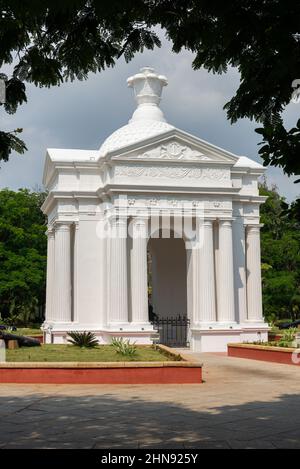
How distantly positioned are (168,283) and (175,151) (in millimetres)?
8903

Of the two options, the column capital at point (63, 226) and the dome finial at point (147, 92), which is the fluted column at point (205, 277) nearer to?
the column capital at point (63, 226)

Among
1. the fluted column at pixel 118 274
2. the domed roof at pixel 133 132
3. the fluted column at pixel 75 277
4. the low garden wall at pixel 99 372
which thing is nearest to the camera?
the low garden wall at pixel 99 372

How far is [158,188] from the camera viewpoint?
27.5 m

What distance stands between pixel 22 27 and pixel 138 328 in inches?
857

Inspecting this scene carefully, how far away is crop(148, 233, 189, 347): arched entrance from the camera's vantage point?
109 ft

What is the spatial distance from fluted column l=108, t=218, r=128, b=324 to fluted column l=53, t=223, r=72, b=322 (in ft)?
9.03

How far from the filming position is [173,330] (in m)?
32.5

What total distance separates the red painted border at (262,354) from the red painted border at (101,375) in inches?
266

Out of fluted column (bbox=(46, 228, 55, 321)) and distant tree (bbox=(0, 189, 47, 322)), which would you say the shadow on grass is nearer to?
fluted column (bbox=(46, 228, 55, 321))

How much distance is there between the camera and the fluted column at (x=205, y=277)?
27734mm

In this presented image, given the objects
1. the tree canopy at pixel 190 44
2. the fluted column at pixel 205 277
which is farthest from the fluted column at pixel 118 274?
the tree canopy at pixel 190 44

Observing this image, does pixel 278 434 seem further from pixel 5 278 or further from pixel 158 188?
pixel 5 278

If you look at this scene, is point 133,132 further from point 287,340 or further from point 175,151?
point 287,340
